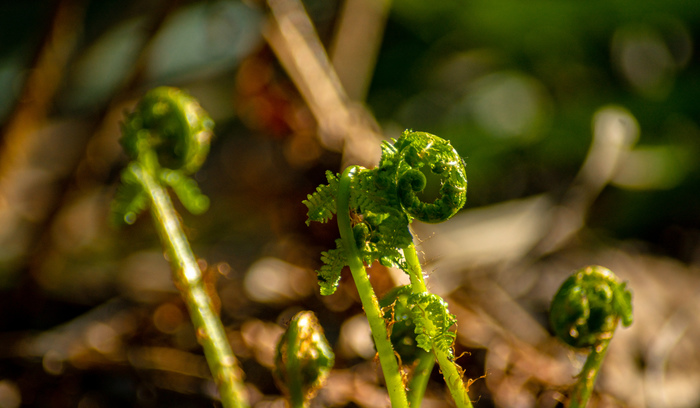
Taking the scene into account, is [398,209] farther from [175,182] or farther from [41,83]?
[41,83]

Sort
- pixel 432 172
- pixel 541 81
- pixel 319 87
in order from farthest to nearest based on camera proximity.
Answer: pixel 541 81 → pixel 319 87 → pixel 432 172

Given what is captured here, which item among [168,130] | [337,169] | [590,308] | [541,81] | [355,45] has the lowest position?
[541,81]

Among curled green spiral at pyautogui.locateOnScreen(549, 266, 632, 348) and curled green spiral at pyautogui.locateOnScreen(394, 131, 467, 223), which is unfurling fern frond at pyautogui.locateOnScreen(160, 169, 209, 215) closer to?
curled green spiral at pyautogui.locateOnScreen(394, 131, 467, 223)

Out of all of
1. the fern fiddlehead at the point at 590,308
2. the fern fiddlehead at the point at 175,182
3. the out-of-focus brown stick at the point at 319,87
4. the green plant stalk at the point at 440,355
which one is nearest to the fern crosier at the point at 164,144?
the fern fiddlehead at the point at 175,182

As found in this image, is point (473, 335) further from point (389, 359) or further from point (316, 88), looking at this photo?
point (316, 88)

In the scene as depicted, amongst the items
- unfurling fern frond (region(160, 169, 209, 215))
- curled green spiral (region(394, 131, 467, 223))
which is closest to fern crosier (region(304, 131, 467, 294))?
curled green spiral (region(394, 131, 467, 223))

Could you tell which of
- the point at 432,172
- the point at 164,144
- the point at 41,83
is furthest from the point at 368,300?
the point at 41,83

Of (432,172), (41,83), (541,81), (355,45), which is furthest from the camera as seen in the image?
(541,81)

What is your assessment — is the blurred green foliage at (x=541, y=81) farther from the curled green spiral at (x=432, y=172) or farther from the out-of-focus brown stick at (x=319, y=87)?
the curled green spiral at (x=432, y=172)
